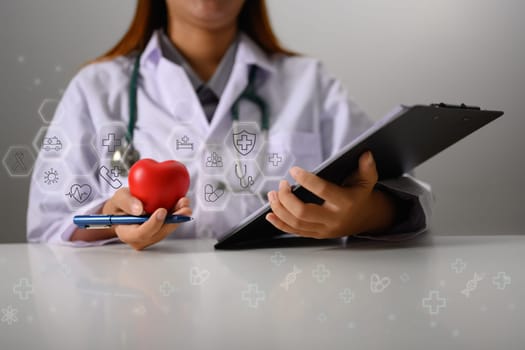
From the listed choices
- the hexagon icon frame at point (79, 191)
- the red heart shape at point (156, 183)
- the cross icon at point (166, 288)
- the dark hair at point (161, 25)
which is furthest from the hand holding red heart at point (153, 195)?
the dark hair at point (161, 25)

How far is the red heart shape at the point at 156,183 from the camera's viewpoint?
53 cm

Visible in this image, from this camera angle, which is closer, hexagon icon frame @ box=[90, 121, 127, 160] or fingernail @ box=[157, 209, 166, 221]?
fingernail @ box=[157, 209, 166, 221]

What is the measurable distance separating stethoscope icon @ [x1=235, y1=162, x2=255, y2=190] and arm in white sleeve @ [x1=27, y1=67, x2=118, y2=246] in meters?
0.19

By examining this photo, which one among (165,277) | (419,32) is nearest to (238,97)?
(165,277)

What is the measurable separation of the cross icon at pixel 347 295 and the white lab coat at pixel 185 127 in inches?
16.9

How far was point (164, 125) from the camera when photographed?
0.84 m

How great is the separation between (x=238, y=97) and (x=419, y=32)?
0.58 metres

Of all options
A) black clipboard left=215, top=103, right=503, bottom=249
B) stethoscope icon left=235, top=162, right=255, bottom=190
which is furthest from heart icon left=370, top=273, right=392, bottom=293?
stethoscope icon left=235, top=162, right=255, bottom=190

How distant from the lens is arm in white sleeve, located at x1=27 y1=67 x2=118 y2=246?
0.76 metres
